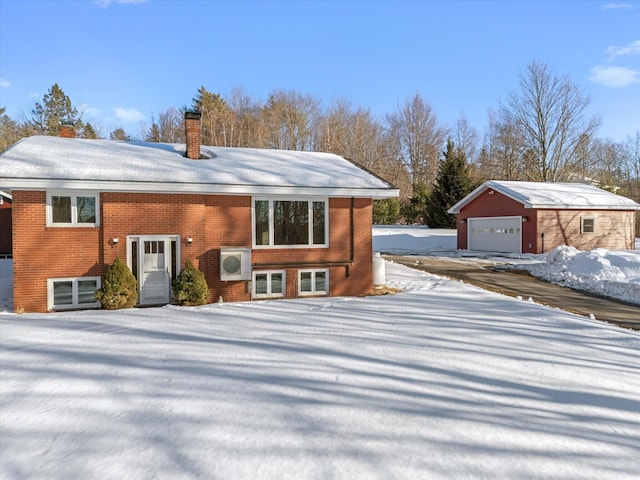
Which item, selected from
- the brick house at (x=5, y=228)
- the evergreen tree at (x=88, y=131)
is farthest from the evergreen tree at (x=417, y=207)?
the evergreen tree at (x=88, y=131)

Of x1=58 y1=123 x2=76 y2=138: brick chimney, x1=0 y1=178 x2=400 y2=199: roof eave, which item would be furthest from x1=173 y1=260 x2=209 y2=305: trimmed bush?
x1=58 y1=123 x2=76 y2=138: brick chimney

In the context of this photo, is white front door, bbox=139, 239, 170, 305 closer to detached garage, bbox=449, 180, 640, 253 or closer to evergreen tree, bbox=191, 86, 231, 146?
detached garage, bbox=449, 180, 640, 253

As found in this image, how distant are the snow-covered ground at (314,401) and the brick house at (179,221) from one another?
3.66 metres

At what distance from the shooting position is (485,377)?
4320mm

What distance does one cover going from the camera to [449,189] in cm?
3328

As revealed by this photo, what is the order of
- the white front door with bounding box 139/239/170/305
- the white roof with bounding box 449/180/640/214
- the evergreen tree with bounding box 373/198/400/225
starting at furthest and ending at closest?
the evergreen tree with bounding box 373/198/400/225
the white roof with bounding box 449/180/640/214
the white front door with bounding box 139/239/170/305

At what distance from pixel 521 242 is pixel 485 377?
2093cm

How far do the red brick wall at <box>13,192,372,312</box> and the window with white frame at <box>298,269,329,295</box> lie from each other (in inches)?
7.2

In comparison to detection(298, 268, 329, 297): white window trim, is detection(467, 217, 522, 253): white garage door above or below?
above

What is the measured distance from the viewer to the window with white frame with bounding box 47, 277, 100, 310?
31.7 ft

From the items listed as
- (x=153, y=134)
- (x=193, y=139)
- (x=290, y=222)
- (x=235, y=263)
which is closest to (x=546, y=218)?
(x=290, y=222)

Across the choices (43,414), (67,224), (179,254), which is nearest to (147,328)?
(43,414)

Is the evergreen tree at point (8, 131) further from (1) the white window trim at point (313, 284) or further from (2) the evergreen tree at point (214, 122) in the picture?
(1) the white window trim at point (313, 284)

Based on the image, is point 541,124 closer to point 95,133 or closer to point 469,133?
point 469,133
